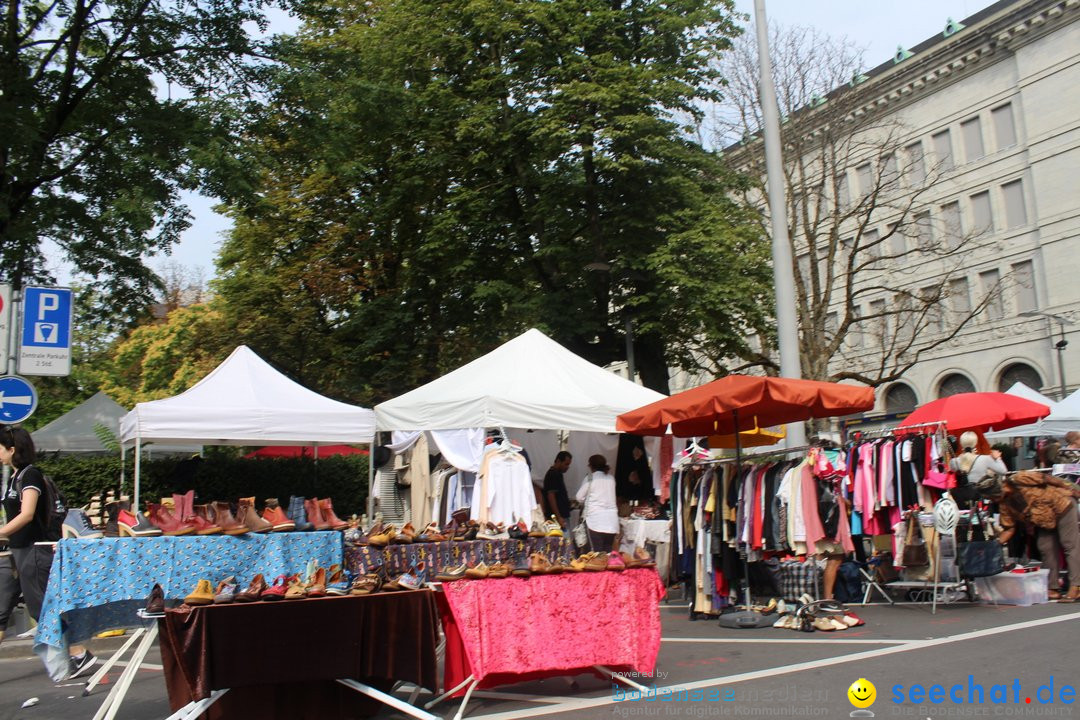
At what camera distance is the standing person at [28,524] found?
289 inches

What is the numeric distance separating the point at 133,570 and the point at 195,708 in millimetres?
1475

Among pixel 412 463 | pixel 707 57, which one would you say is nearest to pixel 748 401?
pixel 412 463

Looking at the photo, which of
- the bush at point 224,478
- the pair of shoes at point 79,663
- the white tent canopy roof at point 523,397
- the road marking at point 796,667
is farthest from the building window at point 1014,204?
the pair of shoes at point 79,663

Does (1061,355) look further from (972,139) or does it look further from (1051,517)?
(1051,517)

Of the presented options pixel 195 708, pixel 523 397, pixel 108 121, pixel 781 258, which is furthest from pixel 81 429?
pixel 195 708

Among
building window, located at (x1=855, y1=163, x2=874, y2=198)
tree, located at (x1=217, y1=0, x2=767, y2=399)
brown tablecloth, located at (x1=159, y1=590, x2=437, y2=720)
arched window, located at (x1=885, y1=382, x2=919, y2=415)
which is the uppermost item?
building window, located at (x1=855, y1=163, x2=874, y2=198)

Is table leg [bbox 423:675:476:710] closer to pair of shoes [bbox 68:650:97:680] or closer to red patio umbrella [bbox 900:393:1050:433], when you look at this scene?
pair of shoes [bbox 68:650:97:680]

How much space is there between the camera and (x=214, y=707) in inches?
234

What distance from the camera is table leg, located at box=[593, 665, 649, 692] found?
259 inches

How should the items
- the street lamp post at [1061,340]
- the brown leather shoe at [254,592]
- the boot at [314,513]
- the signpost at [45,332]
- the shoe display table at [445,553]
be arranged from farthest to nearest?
the street lamp post at [1061,340]
the signpost at [45,332]
the boot at [314,513]
the shoe display table at [445,553]
the brown leather shoe at [254,592]

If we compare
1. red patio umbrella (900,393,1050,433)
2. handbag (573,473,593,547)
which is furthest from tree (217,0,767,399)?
handbag (573,473,593,547)

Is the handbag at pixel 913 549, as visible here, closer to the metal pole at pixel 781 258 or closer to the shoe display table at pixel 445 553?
the metal pole at pixel 781 258

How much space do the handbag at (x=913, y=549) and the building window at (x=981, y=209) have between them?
31363mm

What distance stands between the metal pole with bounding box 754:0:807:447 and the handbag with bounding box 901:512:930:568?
2819mm
